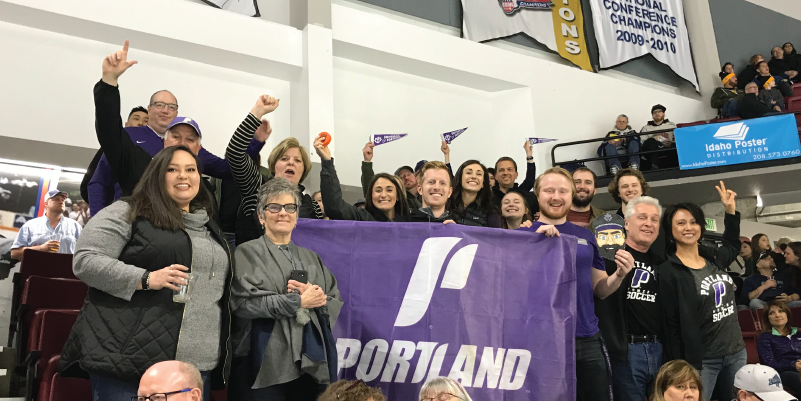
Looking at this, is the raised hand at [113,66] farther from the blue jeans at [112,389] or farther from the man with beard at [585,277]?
the man with beard at [585,277]

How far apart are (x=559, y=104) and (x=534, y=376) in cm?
770

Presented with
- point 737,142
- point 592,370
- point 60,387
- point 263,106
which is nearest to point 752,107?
point 737,142

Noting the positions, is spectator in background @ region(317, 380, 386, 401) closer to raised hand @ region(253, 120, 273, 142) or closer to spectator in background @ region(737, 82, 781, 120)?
raised hand @ region(253, 120, 273, 142)

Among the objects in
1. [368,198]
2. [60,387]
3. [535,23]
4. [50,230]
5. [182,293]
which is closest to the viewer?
[182,293]

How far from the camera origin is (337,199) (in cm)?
403

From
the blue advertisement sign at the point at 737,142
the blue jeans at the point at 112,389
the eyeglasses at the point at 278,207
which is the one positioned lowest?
the blue jeans at the point at 112,389

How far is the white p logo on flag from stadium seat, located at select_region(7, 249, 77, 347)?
8.25ft

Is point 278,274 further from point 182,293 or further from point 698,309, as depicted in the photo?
point 698,309

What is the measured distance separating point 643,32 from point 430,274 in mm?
10026

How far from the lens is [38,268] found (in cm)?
438

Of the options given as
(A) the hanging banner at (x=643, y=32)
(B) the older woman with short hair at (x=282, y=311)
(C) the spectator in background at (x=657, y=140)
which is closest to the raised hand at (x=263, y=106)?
(B) the older woman with short hair at (x=282, y=311)

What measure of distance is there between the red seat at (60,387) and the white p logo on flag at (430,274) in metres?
1.45

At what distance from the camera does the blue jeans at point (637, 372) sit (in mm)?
3447

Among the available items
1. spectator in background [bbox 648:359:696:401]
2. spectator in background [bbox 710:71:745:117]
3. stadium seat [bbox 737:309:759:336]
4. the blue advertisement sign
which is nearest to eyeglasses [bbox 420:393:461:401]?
spectator in background [bbox 648:359:696:401]
